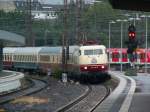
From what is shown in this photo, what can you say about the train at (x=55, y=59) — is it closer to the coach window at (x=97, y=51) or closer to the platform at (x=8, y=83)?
the coach window at (x=97, y=51)

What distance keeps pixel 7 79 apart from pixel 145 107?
14.2 meters

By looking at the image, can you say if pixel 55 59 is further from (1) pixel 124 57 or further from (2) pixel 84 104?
(1) pixel 124 57

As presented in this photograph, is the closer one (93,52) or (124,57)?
(93,52)

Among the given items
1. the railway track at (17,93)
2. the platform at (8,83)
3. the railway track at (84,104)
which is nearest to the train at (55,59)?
the platform at (8,83)

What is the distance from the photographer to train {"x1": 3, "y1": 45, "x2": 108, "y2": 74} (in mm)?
44062

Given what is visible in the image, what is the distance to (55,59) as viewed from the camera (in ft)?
174

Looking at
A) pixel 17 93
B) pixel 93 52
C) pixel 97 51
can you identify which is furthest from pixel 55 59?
pixel 17 93

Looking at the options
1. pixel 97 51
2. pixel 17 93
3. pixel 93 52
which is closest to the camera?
pixel 17 93

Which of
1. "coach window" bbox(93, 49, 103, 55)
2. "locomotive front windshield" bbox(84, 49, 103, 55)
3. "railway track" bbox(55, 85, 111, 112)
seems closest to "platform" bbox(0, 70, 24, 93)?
"railway track" bbox(55, 85, 111, 112)

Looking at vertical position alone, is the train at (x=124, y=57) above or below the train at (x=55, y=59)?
below

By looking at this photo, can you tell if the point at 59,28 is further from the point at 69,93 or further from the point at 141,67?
the point at 69,93

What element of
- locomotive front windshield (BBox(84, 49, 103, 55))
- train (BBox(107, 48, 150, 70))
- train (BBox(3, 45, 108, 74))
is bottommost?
train (BBox(107, 48, 150, 70))

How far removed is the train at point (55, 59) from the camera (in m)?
44.1

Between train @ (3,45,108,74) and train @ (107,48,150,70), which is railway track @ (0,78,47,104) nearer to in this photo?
train @ (3,45,108,74)
